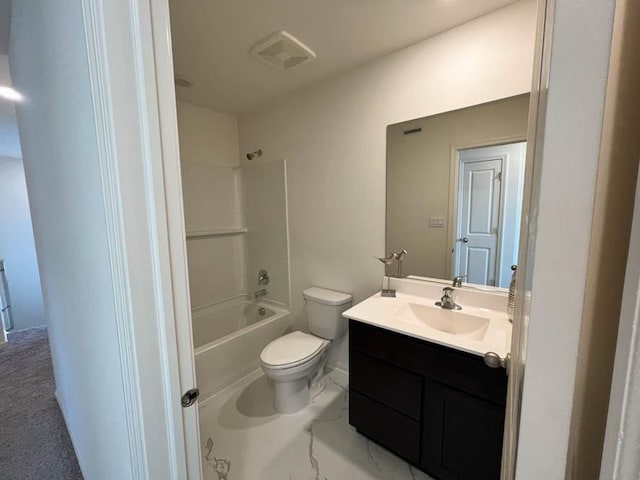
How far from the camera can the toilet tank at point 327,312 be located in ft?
6.78

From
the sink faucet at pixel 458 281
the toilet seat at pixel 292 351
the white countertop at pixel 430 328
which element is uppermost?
the sink faucet at pixel 458 281

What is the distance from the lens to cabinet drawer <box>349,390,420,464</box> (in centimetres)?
139

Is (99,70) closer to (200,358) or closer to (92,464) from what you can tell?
(92,464)

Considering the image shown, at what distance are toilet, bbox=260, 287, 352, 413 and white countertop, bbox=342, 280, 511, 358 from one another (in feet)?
1.46

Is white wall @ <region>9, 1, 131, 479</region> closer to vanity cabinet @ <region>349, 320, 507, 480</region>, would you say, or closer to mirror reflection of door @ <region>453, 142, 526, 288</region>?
vanity cabinet @ <region>349, 320, 507, 480</region>

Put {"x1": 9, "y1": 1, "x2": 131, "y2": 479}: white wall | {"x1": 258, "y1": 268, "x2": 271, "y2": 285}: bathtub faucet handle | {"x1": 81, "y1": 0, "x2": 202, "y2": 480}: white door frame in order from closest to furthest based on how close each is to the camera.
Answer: {"x1": 81, "y1": 0, "x2": 202, "y2": 480}: white door frame, {"x1": 9, "y1": 1, "x2": 131, "y2": 479}: white wall, {"x1": 258, "y1": 268, "x2": 271, "y2": 285}: bathtub faucet handle

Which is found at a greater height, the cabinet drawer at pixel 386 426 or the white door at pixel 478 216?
the white door at pixel 478 216

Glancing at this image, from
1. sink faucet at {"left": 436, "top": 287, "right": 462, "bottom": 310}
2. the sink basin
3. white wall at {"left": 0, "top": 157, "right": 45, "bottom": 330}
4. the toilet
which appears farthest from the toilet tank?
white wall at {"left": 0, "top": 157, "right": 45, "bottom": 330}

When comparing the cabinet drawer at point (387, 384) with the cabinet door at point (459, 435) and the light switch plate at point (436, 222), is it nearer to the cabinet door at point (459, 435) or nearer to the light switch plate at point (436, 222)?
the cabinet door at point (459, 435)

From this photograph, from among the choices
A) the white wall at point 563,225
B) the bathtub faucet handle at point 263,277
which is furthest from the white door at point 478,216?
the bathtub faucet handle at point 263,277

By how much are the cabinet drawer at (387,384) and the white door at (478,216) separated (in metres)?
0.71

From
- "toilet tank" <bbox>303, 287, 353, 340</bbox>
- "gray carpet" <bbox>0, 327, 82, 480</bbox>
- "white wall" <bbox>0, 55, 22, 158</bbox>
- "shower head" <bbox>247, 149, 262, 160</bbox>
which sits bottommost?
"gray carpet" <bbox>0, 327, 82, 480</bbox>

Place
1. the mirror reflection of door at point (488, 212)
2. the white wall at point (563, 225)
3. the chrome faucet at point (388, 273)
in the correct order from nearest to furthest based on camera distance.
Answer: the white wall at point (563, 225), the mirror reflection of door at point (488, 212), the chrome faucet at point (388, 273)

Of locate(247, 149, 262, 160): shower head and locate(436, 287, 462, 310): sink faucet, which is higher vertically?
locate(247, 149, 262, 160): shower head
